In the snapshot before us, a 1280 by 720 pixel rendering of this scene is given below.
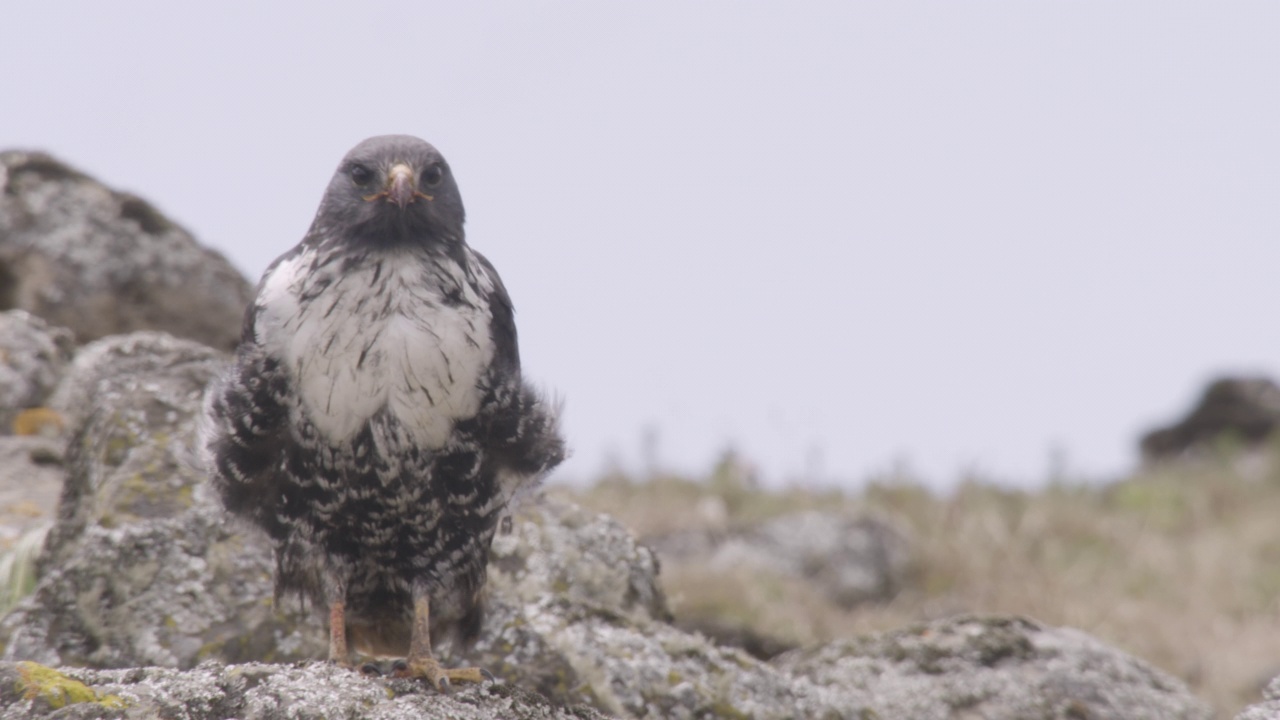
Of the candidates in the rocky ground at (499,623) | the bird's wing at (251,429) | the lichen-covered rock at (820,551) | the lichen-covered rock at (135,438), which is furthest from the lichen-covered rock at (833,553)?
the bird's wing at (251,429)

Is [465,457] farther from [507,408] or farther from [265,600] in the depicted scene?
[265,600]

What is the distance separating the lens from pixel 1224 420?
13883 millimetres

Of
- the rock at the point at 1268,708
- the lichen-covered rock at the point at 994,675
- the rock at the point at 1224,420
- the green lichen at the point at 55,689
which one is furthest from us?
the rock at the point at 1224,420

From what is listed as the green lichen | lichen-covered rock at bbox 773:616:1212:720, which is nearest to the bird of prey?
the green lichen

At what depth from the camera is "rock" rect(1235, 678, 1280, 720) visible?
3346 mm

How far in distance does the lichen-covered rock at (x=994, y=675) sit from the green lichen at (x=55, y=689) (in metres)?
2.39

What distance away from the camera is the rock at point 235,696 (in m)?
2.87

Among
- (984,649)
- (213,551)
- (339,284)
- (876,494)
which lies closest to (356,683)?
(339,284)

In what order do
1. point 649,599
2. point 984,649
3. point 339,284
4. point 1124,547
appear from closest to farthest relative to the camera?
point 339,284 → point 984,649 → point 649,599 → point 1124,547

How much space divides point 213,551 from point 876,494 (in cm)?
705

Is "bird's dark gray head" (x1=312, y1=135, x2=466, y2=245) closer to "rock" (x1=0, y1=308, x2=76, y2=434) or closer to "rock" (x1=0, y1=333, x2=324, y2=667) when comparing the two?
"rock" (x1=0, y1=333, x2=324, y2=667)

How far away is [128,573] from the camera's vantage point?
4457 millimetres

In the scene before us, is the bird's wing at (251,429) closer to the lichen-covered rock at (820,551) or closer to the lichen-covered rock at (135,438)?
the lichen-covered rock at (135,438)

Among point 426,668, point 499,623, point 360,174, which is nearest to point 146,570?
point 499,623
